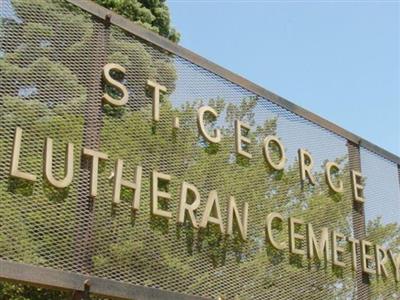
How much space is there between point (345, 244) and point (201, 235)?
1.12 metres

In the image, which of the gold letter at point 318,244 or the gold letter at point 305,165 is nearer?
the gold letter at point 318,244

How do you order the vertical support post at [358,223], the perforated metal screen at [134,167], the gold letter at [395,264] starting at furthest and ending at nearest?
the gold letter at [395,264], the vertical support post at [358,223], the perforated metal screen at [134,167]

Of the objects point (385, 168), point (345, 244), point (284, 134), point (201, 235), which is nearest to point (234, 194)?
point (201, 235)

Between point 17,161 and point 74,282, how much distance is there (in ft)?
1.57

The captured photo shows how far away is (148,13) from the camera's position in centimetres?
1398

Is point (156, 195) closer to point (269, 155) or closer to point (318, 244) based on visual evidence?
point (269, 155)

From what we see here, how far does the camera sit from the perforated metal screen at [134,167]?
8.09 feet

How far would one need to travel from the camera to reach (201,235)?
299cm

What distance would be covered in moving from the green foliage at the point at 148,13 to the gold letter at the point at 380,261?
9.81m

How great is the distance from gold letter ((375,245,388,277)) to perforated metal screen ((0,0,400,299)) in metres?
0.17

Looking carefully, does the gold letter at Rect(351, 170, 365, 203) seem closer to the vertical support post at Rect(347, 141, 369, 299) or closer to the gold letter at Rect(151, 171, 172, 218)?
the vertical support post at Rect(347, 141, 369, 299)

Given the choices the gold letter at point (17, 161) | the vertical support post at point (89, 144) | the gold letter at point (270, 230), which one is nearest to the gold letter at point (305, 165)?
the gold letter at point (270, 230)

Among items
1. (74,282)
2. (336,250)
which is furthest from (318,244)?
(74,282)

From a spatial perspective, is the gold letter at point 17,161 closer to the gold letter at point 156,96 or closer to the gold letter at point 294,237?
the gold letter at point 156,96
